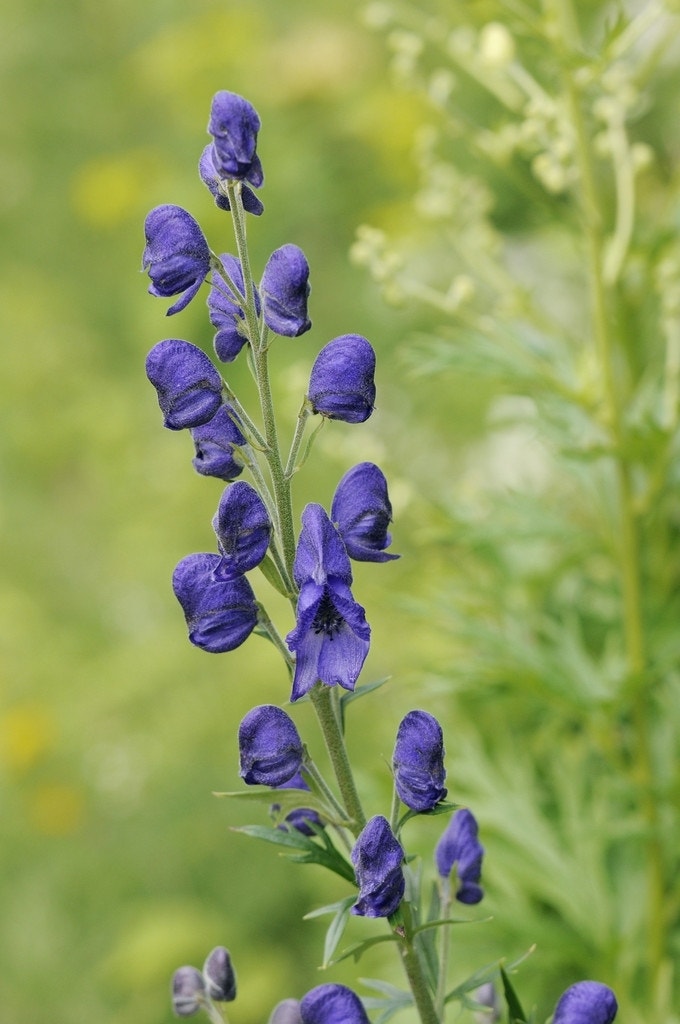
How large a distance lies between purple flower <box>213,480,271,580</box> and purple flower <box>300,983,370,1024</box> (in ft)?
1.28

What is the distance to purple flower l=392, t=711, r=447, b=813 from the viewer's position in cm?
104

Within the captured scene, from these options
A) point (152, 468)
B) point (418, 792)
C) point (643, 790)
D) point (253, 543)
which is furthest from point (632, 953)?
Result: point (152, 468)

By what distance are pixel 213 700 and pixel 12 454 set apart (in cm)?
147

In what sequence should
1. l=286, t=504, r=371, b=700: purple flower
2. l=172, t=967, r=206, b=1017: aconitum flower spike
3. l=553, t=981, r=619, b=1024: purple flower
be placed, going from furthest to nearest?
l=172, t=967, r=206, b=1017: aconitum flower spike → l=553, t=981, r=619, b=1024: purple flower → l=286, t=504, r=371, b=700: purple flower

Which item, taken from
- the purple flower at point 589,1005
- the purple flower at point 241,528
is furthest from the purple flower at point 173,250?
the purple flower at point 589,1005

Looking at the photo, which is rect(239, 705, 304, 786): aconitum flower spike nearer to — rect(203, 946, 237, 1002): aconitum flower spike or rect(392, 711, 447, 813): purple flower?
rect(392, 711, 447, 813): purple flower

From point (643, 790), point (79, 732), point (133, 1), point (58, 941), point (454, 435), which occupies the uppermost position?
point (133, 1)

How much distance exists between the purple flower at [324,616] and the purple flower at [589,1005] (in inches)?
14.9

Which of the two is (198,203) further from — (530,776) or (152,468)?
(530,776)

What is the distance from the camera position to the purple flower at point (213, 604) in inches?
41.0

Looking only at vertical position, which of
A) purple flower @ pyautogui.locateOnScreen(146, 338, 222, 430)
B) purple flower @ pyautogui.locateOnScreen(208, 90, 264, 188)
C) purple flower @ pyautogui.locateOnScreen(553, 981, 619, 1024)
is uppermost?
purple flower @ pyautogui.locateOnScreen(208, 90, 264, 188)

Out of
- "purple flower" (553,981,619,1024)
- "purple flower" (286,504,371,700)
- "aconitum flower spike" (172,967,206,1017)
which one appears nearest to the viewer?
"purple flower" (286,504,371,700)

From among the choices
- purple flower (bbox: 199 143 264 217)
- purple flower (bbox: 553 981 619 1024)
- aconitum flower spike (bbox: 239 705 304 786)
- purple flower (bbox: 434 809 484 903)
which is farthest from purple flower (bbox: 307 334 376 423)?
purple flower (bbox: 553 981 619 1024)

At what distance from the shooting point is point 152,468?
418cm
